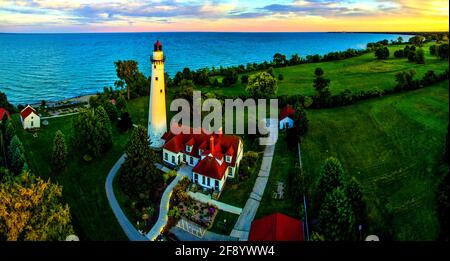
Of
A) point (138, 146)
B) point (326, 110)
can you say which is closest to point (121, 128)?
point (138, 146)

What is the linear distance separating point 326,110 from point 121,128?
28588 millimetres

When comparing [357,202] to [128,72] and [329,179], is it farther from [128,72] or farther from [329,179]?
[128,72]

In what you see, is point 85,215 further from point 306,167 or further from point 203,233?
point 306,167

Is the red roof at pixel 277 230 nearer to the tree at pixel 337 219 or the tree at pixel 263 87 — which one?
the tree at pixel 337 219

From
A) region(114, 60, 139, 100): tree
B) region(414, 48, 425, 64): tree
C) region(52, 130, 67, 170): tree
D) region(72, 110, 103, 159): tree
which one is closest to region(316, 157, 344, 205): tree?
region(72, 110, 103, 159): tree

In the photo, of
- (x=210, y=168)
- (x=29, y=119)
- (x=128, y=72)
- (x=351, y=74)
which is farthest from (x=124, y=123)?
(x=351, y=74)

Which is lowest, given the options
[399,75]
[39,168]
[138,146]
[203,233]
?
[203,233]

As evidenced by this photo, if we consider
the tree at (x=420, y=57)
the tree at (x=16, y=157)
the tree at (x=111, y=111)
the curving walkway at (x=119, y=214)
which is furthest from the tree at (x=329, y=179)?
the tree at (x=420, y=57)

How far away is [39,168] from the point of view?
114ft

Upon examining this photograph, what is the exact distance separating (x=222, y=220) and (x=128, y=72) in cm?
3760

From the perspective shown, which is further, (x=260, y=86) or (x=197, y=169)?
(x=260, y=86)

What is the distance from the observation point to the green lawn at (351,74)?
62062 mm

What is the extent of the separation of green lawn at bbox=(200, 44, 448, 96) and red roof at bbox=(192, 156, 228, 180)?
3202cm

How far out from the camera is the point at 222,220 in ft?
89.5
